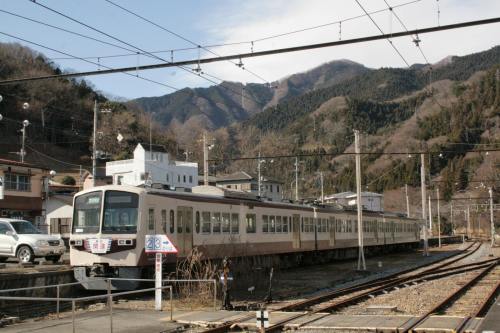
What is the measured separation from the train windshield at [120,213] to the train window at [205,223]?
336 centimetres

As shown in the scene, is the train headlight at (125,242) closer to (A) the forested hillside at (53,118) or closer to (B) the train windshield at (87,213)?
(B) the train windshield at (87,213)

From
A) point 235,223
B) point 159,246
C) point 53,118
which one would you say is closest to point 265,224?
point 235,223

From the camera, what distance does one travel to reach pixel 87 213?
17.5m

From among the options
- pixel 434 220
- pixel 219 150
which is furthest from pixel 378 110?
pixel 219 150

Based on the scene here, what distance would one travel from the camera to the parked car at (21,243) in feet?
63.6

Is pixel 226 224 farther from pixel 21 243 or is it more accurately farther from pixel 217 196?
pixel 21 243

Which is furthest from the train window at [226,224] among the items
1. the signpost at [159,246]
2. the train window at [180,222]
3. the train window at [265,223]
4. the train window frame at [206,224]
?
the signpost at [159,246]

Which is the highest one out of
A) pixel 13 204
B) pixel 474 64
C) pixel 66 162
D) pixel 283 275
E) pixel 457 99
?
pixel 474 64

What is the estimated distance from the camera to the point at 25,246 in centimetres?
1939

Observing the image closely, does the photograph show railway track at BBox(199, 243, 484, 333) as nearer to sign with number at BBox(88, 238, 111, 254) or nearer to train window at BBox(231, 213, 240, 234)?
train window at BBox(231, 213, 240, 234)

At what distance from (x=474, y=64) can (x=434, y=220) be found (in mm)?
83709

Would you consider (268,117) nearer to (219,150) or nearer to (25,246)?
(219,150)

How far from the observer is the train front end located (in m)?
16.6

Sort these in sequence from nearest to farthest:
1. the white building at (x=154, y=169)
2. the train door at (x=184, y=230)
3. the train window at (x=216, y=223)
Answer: the train door at (x=184, y=230) < the train window at (x=216, y=223) < the white building at (x=154, y=169)
